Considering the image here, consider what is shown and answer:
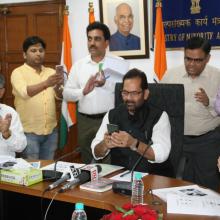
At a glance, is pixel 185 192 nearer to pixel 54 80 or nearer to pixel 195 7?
pixel 54 80

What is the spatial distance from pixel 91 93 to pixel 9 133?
3.35 feet

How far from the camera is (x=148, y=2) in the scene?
4258mm

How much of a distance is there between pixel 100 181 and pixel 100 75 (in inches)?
50.7

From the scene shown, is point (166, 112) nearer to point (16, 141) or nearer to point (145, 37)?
point (16, 141)

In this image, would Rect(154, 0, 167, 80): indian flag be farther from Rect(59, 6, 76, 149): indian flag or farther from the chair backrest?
the chair backrest

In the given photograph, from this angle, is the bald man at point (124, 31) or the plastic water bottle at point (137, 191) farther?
the bald man at point (124, 31)

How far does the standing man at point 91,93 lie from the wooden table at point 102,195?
128cm

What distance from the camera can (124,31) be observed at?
14.6 ft

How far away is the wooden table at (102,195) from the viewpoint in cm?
177

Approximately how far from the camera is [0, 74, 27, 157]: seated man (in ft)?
8.34

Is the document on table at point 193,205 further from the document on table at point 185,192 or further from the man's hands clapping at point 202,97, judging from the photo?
the man's hands clapping at point 202,97

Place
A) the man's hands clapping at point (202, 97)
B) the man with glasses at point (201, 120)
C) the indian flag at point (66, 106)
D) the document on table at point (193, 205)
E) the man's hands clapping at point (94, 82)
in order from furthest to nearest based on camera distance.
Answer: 1. the indian flag at point (66, 106)
2. the man's hands clapping at point (94, 82)
3. the man with glasses at point (201, 120)
4. the man's hands clapping at point (202, 97)
5. the document on table at point (193, 205)

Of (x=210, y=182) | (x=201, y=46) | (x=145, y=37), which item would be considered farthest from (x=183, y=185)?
(x=145, y=37)

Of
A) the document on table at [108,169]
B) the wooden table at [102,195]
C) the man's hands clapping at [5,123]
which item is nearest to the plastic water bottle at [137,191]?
the wooden table at [102,195]
